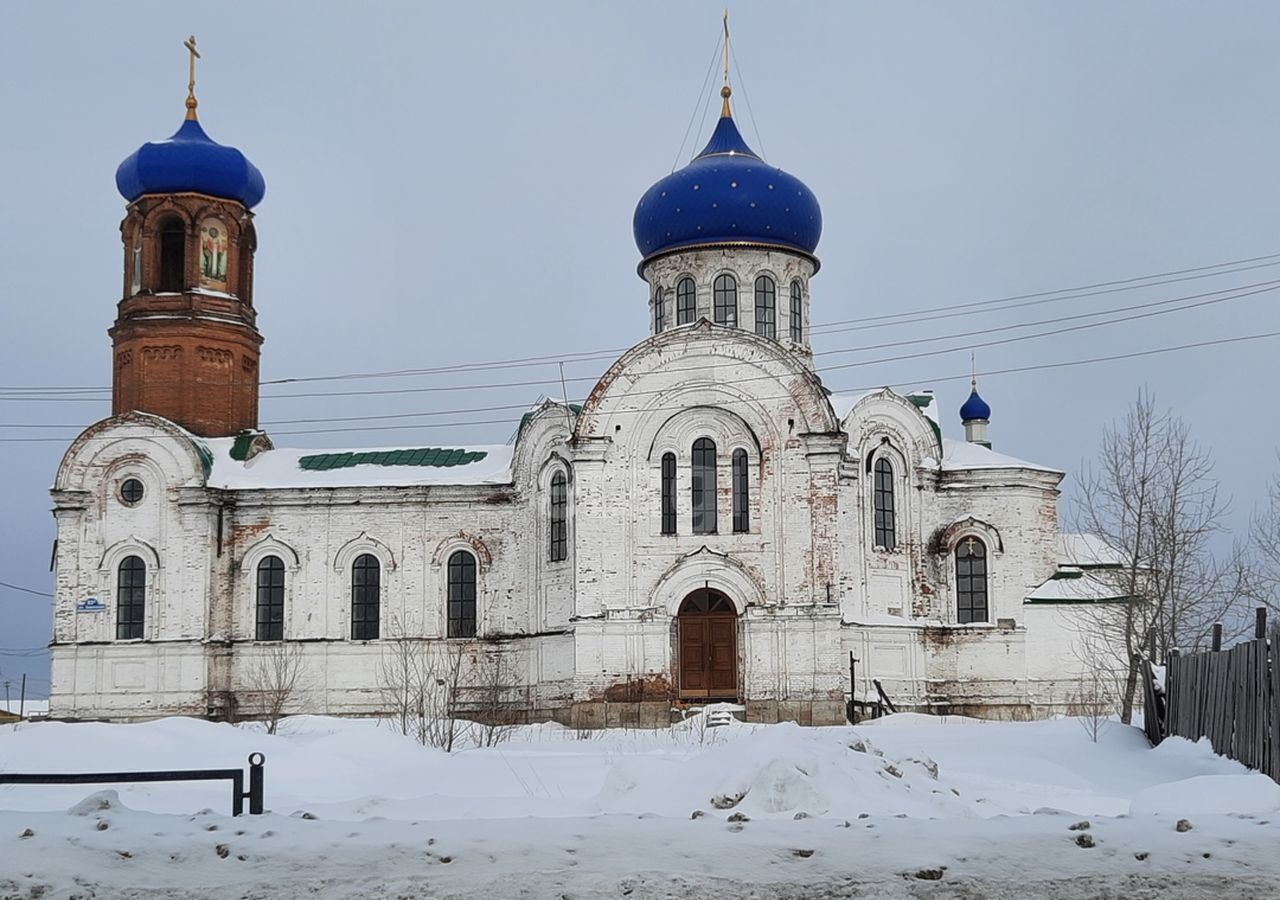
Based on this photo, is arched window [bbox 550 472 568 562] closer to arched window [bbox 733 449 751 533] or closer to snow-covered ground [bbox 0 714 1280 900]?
arched window [bbox 733 449 751 533]

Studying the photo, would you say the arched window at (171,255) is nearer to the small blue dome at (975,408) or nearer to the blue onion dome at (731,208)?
the blue onion dome at (731,208)

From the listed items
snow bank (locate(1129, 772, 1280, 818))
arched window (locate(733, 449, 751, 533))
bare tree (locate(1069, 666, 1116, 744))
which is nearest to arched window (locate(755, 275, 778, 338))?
arched window (locate(733, 449, 751, 533))

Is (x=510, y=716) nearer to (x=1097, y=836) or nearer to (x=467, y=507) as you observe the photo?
(x=467, y=507)

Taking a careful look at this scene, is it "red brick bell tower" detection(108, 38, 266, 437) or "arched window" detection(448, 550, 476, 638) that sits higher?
"red brick bell tower" detection(108, 38, 266, 437)

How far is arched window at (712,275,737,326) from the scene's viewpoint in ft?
103

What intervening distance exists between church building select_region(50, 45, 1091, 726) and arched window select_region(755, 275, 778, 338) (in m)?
0.06

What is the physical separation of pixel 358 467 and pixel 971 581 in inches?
472

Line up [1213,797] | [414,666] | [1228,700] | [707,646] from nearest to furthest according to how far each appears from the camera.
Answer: [1213,797] → [1228,700] → [707,646] → [414,666]

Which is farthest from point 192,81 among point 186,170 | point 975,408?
point 975,408

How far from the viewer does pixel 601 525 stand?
27406mm

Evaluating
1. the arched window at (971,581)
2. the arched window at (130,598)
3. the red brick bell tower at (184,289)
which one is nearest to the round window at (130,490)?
the arched window at (130,598)

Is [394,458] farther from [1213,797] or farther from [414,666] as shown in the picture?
[1213,797]

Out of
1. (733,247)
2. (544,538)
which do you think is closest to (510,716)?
(544,538)

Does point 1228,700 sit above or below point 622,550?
below
